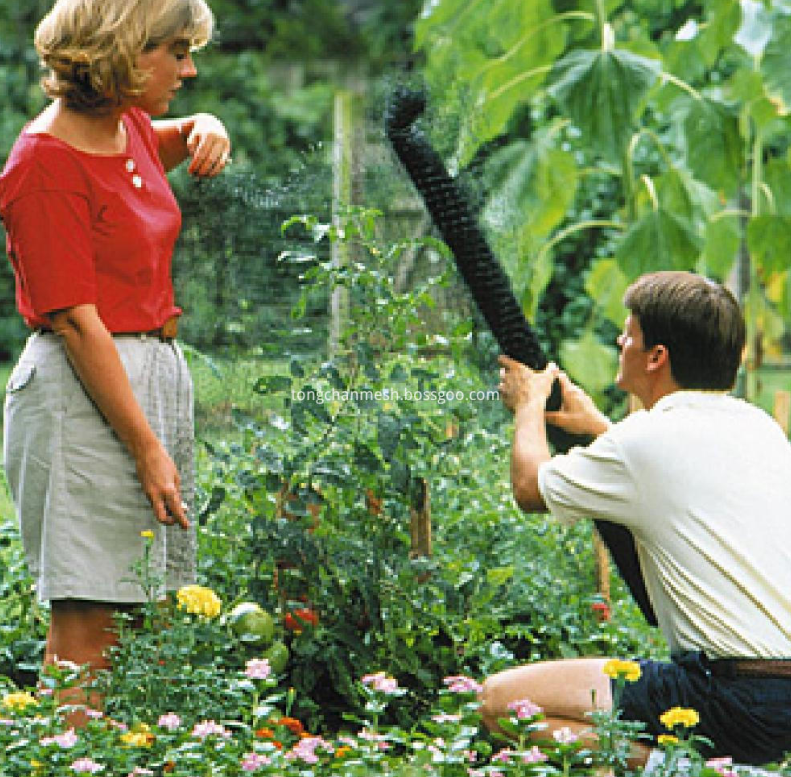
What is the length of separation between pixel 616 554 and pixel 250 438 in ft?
2.97

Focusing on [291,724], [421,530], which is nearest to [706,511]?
[291,724]

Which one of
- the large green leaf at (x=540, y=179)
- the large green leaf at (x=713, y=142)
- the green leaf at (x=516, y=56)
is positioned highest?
the green leaf at (x=516, y=56)

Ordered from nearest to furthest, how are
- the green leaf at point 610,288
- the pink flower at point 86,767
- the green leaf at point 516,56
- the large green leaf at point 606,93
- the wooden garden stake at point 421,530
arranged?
the pink flower at point 86,767
the wooden garden stake at point 421,530
the large green leaf at point 606,93
the green leaf at point 516,56
the green leaf at point 610,288

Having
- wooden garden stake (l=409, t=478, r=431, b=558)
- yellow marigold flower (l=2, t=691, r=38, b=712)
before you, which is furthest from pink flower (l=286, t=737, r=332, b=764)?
wooden garden stake (l=409, t=478, r=431, b=558)

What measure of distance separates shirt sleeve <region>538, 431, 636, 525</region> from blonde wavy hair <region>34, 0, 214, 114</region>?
1.00m

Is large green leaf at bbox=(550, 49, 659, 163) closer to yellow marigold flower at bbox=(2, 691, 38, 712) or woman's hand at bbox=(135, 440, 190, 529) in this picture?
woman's hand at bbox=(135, 440, 190, 529)

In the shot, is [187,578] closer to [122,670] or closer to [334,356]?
[122,670]

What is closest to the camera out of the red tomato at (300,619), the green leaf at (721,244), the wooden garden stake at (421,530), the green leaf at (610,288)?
the red tomato at (300,619)

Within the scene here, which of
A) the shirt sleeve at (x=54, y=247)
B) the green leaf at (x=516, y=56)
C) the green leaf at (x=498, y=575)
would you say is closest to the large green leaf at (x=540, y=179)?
the green leaf at (x=516, y=56)

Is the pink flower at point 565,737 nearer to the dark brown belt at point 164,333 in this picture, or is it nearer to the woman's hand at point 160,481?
the woman's hand at point 160,481

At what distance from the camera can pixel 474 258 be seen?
2.96 m

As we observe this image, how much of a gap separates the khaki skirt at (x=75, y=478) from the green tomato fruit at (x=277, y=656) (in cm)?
43

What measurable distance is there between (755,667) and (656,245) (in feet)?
8.24

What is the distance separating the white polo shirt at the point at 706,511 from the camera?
2543mm
